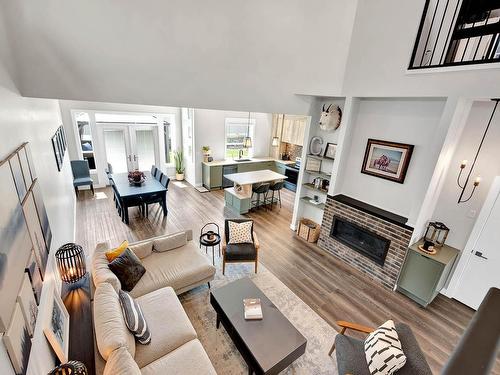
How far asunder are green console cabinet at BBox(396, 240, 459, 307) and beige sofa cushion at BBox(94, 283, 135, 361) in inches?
155

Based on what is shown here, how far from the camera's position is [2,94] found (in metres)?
1.90

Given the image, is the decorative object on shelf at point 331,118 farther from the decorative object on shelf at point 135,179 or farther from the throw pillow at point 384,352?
the decorative object on shelf at point 135,179

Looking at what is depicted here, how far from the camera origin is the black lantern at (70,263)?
264 cm

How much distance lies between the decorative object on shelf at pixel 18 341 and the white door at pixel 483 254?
512 cm

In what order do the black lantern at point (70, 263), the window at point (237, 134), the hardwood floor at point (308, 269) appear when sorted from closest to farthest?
the black lantern at point (70, 263), the hardwood floor at point (308, 269), the window at point (237, 134)

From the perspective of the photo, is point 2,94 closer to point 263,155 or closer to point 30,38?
point 30,38

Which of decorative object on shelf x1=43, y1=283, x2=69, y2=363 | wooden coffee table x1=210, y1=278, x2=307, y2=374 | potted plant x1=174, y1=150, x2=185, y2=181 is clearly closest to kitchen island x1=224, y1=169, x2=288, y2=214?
potted plant x1=174, y1=150, x2=185, y2=181

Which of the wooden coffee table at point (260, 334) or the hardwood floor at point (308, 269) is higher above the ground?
the wooden coffee table at point (260, 334)

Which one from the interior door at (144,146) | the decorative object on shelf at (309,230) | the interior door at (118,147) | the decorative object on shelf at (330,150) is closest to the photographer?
the decorative object on shelf at (330,150)

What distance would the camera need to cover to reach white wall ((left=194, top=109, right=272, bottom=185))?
7840 mm

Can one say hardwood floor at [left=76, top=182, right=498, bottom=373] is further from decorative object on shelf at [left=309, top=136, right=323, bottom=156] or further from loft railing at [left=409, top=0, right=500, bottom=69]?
loft railing at [left=409, top=0, right=500, bottom=69]

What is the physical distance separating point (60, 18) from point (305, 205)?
16.5 ft

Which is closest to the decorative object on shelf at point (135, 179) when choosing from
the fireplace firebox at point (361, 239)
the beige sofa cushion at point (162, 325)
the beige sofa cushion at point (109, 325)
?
the beige sofa cushion at point (162, 325)

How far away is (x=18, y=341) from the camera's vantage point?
4.78 feet
